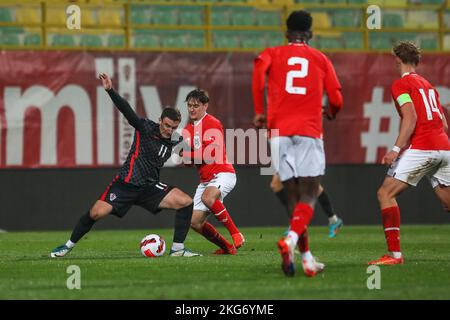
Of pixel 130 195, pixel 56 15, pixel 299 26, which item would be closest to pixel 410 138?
pixel 299 26

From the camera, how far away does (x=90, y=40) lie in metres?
19.0

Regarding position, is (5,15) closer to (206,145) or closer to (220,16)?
(220,16)

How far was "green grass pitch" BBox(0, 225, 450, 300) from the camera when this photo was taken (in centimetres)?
733

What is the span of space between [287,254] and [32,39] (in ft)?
39.3

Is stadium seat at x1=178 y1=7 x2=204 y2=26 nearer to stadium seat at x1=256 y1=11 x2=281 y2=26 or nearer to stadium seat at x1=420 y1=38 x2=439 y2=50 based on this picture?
stadium seat at x1=256 y1=11 x2=281 y2=26

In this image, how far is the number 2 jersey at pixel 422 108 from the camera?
9.58 metres

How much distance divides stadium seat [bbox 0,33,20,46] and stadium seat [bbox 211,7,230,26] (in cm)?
399

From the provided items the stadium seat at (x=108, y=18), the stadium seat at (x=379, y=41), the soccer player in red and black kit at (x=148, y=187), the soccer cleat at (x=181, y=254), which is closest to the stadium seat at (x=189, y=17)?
the stadium seat at (x=108, y=18)

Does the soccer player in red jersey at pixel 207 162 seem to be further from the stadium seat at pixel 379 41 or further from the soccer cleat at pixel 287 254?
the stadium seat at pixel 379 41

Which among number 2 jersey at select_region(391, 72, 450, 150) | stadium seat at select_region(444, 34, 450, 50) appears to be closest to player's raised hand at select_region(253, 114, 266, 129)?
number 2 jersey at select_region(391, 72, 450, 150)

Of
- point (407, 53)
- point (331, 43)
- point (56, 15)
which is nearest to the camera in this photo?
point (407, 53)
